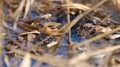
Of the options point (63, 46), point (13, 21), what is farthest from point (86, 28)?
point (13, 21)

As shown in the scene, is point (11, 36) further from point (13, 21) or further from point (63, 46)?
point (63, 46)

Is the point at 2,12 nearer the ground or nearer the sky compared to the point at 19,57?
nearer the sky

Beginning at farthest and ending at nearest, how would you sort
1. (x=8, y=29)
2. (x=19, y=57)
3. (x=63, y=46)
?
(x=8, y=29), (x=63, y=46), (x=19, y=57)

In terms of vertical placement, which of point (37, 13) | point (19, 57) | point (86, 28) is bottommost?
point (19, 57)

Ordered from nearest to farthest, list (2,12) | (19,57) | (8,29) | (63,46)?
(19,57), (63,46), (8,29), (2,12)

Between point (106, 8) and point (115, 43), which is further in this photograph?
point (106, 8)

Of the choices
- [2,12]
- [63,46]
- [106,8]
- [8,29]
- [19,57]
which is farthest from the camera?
[106,8]

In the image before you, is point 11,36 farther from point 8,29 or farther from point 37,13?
point 37,13

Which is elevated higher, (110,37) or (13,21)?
(13,21)

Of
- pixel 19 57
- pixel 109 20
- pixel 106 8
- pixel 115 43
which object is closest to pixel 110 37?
pixel 115 43

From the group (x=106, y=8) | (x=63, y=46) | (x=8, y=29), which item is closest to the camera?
(x=63, y=46)
